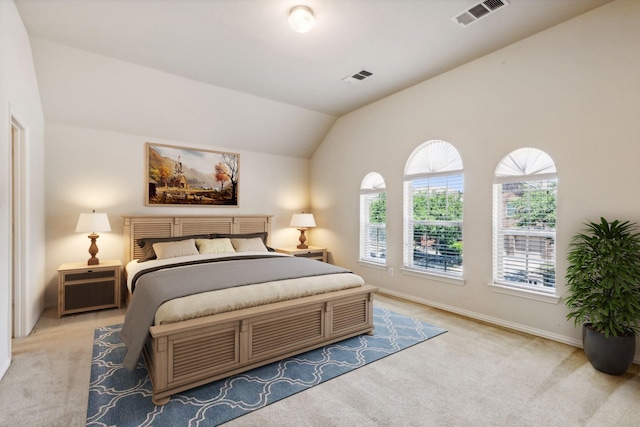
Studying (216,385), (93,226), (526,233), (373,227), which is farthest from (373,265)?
(93,226)

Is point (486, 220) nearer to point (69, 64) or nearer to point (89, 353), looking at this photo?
point (89, 353)

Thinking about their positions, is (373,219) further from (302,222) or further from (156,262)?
(156,262)

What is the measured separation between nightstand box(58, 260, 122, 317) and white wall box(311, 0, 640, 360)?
363cm

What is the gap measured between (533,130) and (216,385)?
3698 mm

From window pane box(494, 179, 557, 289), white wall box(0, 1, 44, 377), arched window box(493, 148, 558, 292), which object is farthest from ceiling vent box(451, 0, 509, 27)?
white wall box(0, 1, 44, 377)

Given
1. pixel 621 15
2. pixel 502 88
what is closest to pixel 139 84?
pixel 502 88

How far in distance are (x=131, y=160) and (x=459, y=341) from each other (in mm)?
4759

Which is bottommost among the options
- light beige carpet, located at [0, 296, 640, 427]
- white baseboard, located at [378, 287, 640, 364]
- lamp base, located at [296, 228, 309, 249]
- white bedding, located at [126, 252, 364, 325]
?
light beige carpet, located at [0, 296, 640, 427]

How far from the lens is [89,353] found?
110 inches

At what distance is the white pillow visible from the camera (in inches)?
158

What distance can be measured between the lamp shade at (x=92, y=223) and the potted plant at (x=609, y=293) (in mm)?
4968

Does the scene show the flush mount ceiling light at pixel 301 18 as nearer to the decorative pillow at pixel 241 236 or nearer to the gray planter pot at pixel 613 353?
the decorative pillow at pixel 241 236

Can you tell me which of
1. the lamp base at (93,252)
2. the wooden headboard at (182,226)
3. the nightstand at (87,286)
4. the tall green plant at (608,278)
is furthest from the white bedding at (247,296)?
the tall green plant at (608,278)

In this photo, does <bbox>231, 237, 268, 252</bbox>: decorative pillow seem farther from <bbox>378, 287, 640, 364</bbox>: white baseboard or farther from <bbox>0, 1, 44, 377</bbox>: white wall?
<bbox>0, 1, 44, 377</bbox>: white wall
